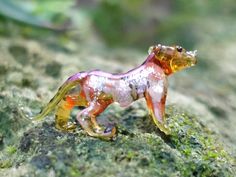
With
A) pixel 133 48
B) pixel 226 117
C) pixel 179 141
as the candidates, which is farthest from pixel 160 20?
pixel 179 141

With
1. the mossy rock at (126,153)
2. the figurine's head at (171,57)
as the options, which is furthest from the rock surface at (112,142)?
the figurine's head at (171,57)

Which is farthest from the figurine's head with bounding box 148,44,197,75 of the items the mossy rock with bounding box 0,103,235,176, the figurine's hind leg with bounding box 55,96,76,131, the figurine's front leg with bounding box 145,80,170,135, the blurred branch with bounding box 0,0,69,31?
the blurred branch with bounding box 0,0,69,31

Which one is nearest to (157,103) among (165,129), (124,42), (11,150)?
(165,129)

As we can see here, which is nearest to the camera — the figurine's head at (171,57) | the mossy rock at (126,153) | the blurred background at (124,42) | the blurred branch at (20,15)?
the mossy rock at (126,153)

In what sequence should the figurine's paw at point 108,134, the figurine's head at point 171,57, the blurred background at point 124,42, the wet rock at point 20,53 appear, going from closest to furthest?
the figurine's paw at point 108,134 → the figurine's head at point 171,57 → the blurred background at point 124,42 → the wet rock at point 20,53

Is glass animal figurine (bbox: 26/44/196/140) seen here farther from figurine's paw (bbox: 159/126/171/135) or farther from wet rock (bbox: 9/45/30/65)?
wet rock (bbox: 9/45/30/65)

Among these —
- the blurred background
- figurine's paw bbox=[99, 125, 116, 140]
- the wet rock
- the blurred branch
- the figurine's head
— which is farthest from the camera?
the blurred branch

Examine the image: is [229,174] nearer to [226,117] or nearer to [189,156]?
[189,156]

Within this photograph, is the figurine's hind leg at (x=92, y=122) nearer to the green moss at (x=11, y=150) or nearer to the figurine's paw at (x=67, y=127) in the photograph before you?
the figurine's paw at (x=67, y=127)
